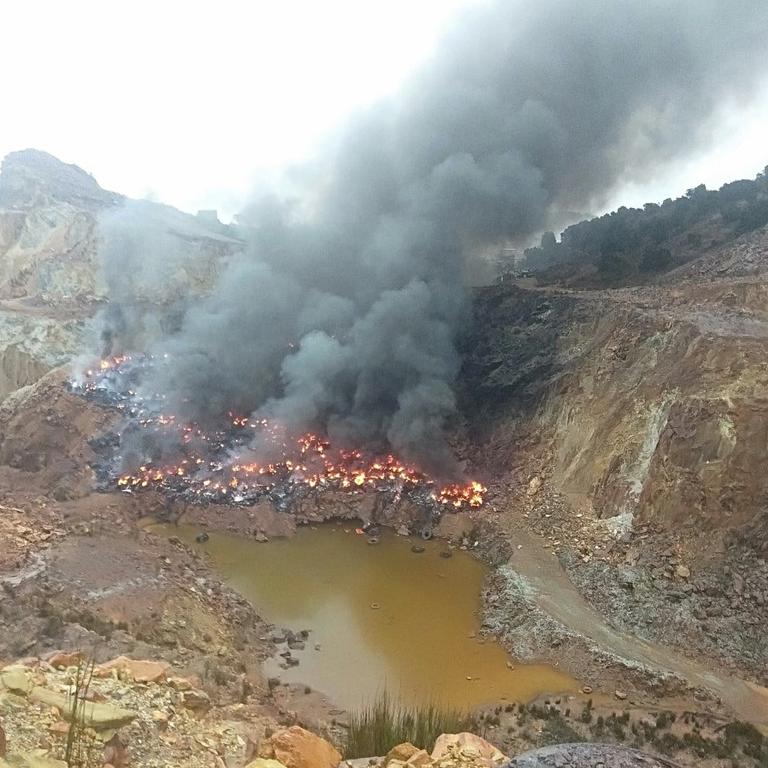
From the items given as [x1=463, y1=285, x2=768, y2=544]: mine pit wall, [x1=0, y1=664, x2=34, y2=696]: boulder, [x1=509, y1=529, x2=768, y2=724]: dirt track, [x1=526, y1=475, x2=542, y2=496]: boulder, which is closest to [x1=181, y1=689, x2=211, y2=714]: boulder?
[x1=0, y1=664, x2=34, y2=696]: boulder

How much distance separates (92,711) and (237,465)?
72.9ft

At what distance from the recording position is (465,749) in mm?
9055

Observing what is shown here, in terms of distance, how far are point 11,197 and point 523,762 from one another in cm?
5260

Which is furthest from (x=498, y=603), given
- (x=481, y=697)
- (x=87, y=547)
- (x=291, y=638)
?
(x=87, y=547)

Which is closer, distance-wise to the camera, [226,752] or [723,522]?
[226,752]

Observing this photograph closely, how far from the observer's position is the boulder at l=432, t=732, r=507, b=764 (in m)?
8.91

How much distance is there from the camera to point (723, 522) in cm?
1958

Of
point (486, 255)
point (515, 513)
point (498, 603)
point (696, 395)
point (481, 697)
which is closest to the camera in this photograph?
point (481, 697)

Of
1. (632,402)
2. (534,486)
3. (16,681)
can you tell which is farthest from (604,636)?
(16,681)

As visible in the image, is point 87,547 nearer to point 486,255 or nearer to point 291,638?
point 291,638

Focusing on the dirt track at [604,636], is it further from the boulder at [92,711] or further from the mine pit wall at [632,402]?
the boulder at [92,711]

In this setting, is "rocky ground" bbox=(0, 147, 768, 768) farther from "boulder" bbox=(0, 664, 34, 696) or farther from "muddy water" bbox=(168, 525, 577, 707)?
"muddy water" bbox=(168, 525, 577, 707)

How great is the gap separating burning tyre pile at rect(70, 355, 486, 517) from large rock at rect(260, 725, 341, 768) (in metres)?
17.8

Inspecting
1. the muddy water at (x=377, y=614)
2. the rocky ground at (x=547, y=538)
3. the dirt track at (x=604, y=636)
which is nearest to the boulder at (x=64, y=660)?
the rocky ground at (x=547, y=538)
